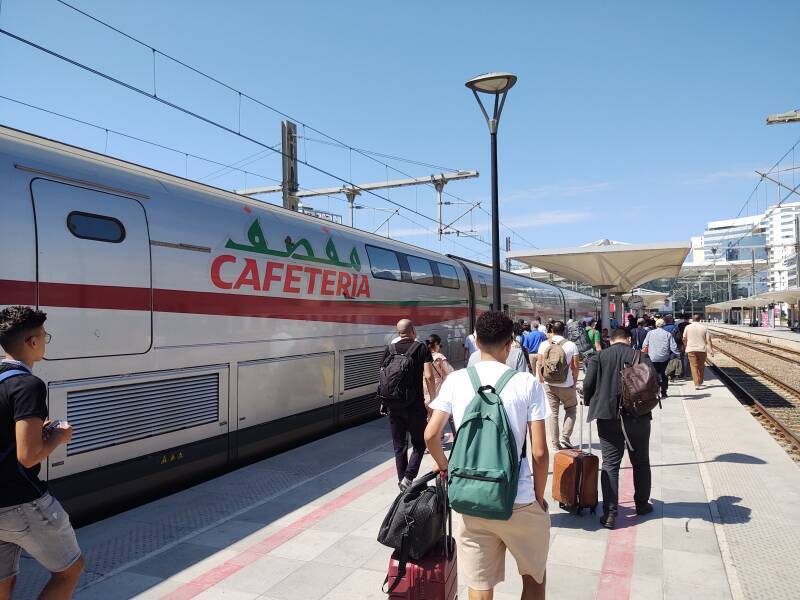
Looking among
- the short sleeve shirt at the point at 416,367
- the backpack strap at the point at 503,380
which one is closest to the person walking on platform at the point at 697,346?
the short sleeve shirt at the point at 416,367

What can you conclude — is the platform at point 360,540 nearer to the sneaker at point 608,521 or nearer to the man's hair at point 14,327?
the sneaker at point 608,521

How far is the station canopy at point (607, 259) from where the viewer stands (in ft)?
49.1

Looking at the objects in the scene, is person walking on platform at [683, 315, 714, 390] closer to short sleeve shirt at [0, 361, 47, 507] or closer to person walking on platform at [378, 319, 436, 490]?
person walking on platform at [378, 319, 436, 490]

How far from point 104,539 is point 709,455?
6.57m

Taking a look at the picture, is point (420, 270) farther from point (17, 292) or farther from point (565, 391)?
point (17, 292)

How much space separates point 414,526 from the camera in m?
2.75

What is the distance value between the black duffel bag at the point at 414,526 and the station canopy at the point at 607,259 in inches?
518

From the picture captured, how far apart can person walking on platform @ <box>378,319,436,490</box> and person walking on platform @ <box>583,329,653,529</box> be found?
1.60 metres

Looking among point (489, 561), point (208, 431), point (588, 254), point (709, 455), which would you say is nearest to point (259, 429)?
point (208, 431)

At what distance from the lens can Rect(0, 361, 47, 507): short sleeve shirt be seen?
94.9 inches

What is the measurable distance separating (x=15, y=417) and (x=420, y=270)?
945 cm

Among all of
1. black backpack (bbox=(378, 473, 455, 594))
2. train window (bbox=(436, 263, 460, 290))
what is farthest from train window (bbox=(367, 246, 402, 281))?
black backpack (bbox=(378, 473, 455, 594))

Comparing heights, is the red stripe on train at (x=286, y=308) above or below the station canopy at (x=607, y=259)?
below

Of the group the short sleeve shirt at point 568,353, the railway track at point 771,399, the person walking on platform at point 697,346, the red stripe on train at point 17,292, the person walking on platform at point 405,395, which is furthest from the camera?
the person walking on platform at point 697,346
